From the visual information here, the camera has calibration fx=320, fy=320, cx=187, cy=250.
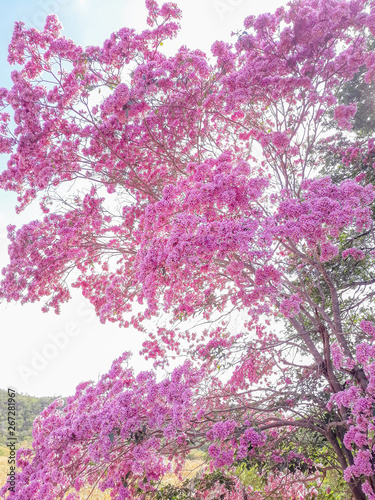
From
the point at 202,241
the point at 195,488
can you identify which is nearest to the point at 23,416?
the point at 195,488

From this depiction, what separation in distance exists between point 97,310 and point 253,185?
4.80 m

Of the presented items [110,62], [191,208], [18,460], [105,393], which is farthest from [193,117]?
[18,460]

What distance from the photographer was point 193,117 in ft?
16.5

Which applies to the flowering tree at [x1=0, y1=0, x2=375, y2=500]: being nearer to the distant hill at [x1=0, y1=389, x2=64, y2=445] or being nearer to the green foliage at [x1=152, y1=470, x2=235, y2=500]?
the green foliage at [x1=152, y1=470, x2=235, y2=500]

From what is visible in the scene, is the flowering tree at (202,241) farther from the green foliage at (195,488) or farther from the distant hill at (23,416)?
the distant hill at (23,416)

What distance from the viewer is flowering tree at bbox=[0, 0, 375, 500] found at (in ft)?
9.98

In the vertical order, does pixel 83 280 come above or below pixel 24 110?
below

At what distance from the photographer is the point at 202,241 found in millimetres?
2773

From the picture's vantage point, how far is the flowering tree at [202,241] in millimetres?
3043

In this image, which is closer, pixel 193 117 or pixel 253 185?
pixel 253 185

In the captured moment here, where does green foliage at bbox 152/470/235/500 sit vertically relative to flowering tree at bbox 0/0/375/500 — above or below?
below

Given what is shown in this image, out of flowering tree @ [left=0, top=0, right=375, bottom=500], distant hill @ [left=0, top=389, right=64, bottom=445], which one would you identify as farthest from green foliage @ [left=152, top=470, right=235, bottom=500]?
distant hill @ [left=0, top=389, right=64, bottom=445]

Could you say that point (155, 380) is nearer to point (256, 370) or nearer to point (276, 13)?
point (256, 370)

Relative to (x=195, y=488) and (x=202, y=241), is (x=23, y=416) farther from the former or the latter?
(x=202, y=241)
